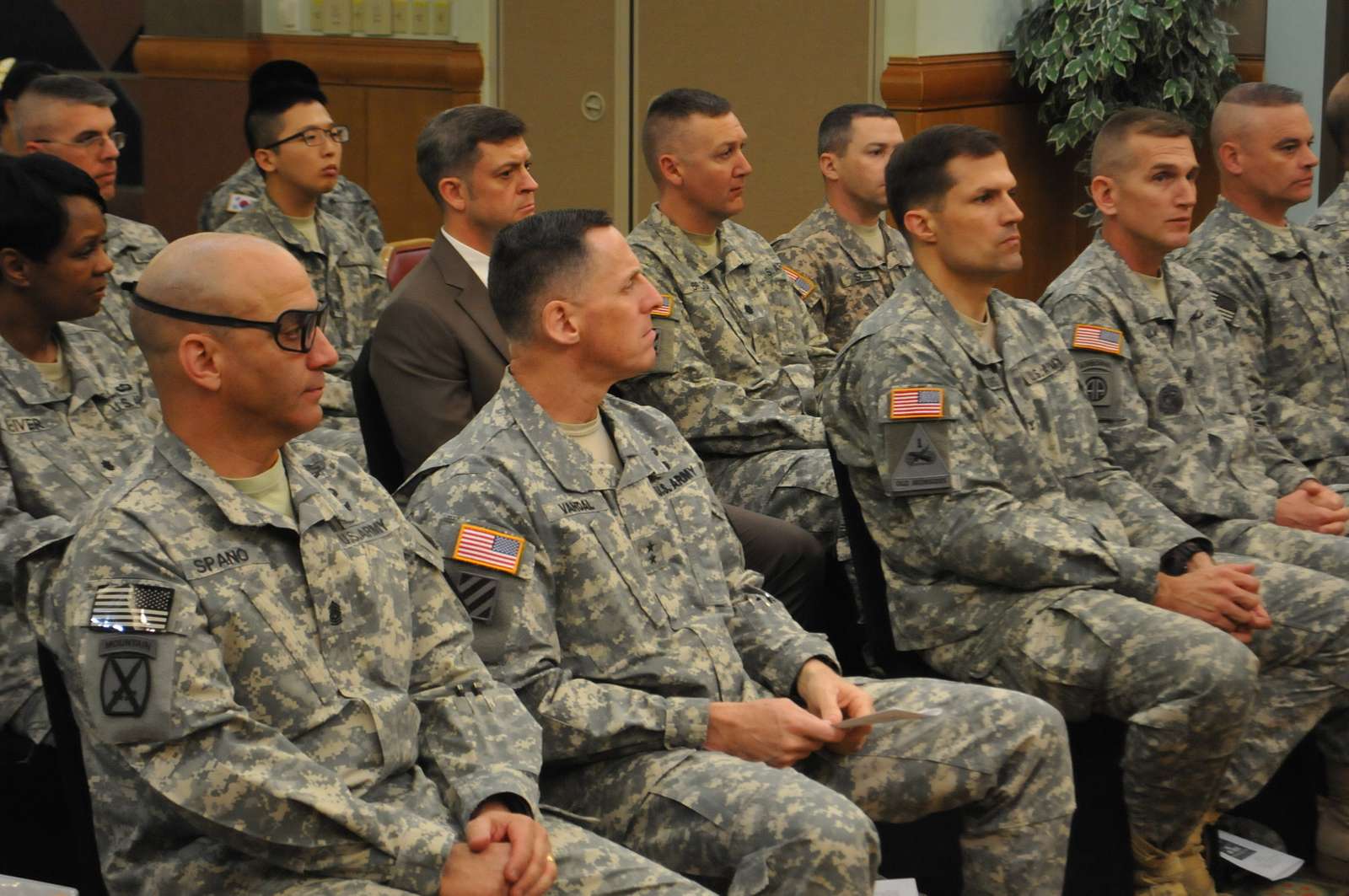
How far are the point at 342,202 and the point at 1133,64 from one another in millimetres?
3027

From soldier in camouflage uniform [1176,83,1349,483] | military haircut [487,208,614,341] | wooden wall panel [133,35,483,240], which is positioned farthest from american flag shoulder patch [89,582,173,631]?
wooden wall panel [133,35,483,240]

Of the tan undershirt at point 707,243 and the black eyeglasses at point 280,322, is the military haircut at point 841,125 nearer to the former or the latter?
the tan undershirt at point 707,243

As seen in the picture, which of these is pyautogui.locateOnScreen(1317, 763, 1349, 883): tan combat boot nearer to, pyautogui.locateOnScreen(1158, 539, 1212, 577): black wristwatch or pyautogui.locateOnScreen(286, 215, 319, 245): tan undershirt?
pyautogui.locateOnScreen(1158, 539, 1212, 577): black wristwatch

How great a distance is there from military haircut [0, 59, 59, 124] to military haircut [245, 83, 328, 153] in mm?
562

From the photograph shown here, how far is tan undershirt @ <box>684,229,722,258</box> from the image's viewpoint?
3.95 metres

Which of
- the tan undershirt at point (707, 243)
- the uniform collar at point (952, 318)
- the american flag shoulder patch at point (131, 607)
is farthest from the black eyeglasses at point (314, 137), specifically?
the american flag shoulder patch at point (131, 607)

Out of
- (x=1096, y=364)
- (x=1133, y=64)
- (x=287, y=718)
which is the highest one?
(x=1133, y=64)

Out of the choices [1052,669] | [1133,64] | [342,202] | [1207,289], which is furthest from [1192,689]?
[1133,64]

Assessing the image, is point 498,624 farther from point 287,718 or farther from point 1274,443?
point 1274,443

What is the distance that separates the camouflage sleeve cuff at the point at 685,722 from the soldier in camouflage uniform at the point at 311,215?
8.02 feet

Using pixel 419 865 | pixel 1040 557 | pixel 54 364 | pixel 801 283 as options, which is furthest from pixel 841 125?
pixel 419 865

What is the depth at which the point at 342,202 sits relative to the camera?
16.7 ft

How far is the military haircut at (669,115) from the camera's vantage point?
4094mm

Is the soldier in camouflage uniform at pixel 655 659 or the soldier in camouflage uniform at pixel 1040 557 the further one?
the soldier in camouflage uniform at pixel 1040 557
